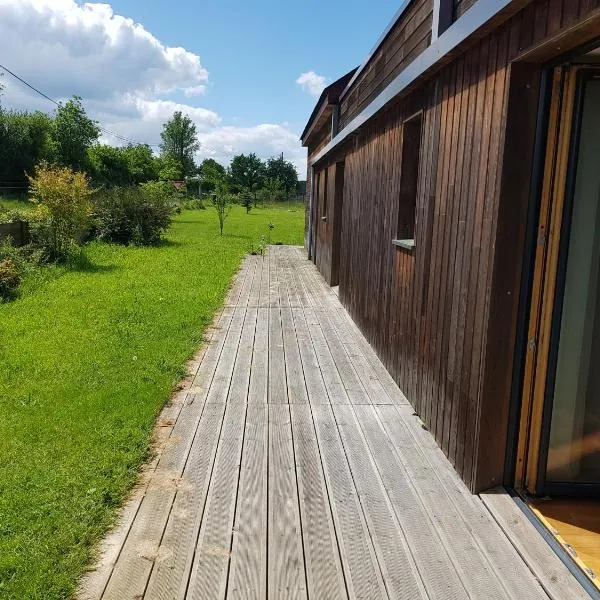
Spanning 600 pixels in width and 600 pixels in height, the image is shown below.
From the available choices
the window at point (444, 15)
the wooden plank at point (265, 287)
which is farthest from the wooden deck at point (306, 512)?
the wooden plank at point (265, 287)

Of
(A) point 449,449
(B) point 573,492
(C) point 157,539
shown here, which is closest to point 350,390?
(A) point 449,449

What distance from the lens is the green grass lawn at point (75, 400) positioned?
7.64 ft

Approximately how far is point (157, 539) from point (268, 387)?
2.11 meters

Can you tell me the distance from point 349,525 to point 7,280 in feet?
23.0

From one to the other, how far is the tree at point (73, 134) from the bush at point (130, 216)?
2490cm

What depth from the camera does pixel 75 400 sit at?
13.0ft

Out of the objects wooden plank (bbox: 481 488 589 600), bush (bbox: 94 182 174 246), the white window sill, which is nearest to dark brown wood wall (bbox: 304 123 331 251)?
bush (bbox: 94 182 174 246)

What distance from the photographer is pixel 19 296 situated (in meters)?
7.83

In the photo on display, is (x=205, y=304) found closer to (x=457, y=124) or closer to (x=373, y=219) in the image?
(x=373, y=219)

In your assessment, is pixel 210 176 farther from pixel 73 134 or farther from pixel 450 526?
pixel 450 526

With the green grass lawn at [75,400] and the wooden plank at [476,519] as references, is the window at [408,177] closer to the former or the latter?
the wooden plank at [476,519]

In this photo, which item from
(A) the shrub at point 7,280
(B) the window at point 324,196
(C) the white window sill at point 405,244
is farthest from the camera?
(B) the window at point 324,196

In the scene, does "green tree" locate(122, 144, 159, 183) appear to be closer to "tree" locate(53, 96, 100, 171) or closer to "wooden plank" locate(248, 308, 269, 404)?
"tree" locate(53, 96, 100, 171)

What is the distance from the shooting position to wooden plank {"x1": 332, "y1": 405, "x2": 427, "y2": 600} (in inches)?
83.4
